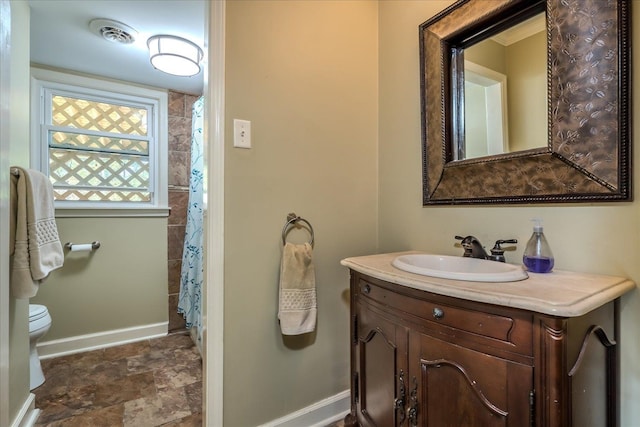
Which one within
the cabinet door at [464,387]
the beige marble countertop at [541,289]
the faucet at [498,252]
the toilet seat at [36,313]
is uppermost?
the faucet at [498,252]

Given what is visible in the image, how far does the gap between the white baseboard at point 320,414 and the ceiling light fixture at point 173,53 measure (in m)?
2.15

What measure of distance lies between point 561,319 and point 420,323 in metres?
0.34

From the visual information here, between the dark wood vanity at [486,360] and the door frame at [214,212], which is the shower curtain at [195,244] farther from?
the dark wood vanity at [486,360]

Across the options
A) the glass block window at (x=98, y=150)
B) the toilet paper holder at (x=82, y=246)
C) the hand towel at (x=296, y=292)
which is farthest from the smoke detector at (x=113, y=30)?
the hand towel at (x=296, y=292)

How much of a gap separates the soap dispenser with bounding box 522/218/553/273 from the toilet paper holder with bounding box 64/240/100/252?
2.80 metres

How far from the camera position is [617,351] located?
2.76 ft

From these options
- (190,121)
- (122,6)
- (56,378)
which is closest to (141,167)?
(190,121)

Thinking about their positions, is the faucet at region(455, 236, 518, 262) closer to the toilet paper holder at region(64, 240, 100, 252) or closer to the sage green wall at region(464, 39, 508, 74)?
the sage green wall at region(464, 39, 508, 74)

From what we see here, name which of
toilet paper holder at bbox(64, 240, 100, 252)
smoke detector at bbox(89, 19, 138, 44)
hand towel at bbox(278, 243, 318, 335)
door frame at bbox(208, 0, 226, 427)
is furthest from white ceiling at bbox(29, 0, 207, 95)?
toilet paper holder at bbox(64, 240, 100, 252)

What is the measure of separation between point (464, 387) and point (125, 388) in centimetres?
194

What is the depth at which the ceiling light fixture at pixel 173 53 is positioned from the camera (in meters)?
1.89

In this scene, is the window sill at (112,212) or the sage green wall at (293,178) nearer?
the sage green wall at (293,178)

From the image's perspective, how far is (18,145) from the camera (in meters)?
1.41

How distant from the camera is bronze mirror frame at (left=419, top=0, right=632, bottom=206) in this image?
0.82 m
